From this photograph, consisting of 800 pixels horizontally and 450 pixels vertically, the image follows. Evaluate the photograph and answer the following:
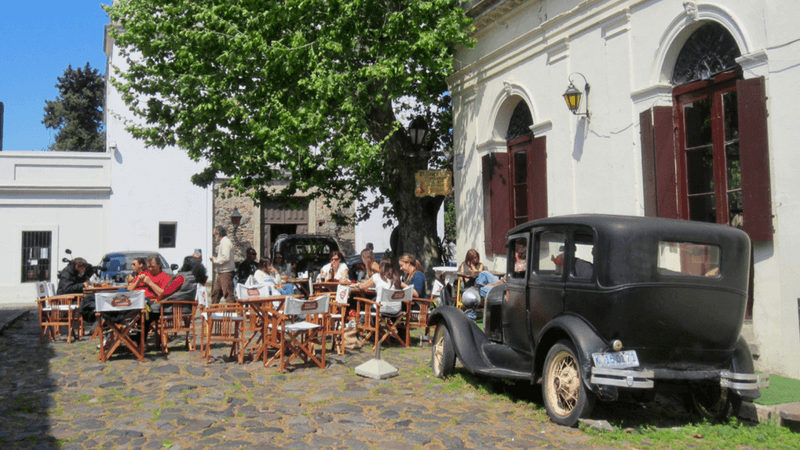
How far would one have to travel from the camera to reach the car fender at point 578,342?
5.29 m

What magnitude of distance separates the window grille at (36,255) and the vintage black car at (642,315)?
21321 mm

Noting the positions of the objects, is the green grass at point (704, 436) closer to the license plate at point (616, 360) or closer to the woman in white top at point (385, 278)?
the license plate at point (616, 360)

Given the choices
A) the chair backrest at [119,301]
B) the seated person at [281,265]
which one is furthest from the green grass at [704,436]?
the seated person at [281,265]

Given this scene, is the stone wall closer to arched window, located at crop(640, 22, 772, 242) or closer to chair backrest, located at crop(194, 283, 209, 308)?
chair backrest, located at crop(194, 283, 209, 308)

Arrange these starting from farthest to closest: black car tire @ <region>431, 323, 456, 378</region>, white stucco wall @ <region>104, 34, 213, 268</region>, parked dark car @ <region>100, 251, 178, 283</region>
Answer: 1. white stucco wall @ <region>104, 34, 213, 268</region>
2. parked dark car @ <region>100, 251, 178, 283</region>
3. black car tire @ <region>431, 323, 456, 378</region>

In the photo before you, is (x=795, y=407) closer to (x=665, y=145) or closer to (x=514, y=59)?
(x=665, y=145)

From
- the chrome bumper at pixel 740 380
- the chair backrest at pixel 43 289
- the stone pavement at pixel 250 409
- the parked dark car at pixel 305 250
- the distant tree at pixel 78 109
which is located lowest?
the stone pavement at pixel 250 409

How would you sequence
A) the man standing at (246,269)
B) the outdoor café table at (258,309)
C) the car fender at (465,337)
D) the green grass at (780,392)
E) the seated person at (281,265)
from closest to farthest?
1. the green grass at (780,392)
2. the car fender at (465,337)
3. the outdoor café table at (258,309)
4. the man standing at (246,269)
5. the seated person at (281,265)

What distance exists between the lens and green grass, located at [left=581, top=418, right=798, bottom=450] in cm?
521

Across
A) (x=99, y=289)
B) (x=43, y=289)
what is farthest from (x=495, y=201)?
(x=43, y=289)

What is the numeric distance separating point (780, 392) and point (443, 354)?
10.9ft

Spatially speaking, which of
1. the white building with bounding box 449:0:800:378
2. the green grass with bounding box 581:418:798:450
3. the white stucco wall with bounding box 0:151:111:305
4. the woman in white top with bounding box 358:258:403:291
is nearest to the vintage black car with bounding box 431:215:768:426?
the green grass with bounding box 581:418:798:450

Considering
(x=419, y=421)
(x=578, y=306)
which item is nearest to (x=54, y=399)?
(x=419, y=421)

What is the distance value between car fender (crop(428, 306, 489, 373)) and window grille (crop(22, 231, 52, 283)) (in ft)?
64.4
